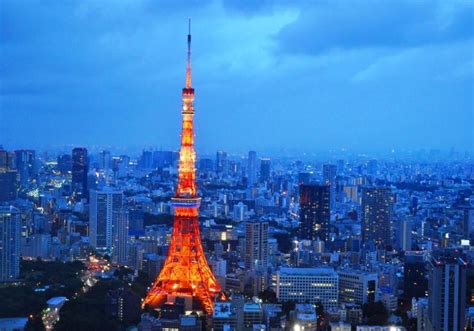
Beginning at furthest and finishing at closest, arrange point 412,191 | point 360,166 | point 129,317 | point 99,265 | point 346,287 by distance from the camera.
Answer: point 360,166 < point 412,191 < point 99,265 < point 346,287 < point 129,317

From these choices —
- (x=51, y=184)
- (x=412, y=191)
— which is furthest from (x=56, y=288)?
(x=412, y=191)

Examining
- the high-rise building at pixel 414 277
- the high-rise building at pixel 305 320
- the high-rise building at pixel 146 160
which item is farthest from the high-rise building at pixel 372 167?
the high-rise building at pixel 305 320

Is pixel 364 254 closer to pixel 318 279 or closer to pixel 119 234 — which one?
pixel 318 279

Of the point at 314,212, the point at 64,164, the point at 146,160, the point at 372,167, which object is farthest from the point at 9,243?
the point at 372,167

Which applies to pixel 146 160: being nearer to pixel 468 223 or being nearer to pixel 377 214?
pixel 377 214

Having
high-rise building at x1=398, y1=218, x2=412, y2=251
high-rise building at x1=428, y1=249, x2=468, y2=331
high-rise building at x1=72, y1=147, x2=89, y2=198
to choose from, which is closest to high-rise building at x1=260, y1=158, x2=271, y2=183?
high-rise building at x1=72, y1=147, x2=89, y2=198

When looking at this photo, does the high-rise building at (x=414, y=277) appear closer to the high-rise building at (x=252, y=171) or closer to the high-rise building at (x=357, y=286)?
the high-rise building at (x=357, y=286)

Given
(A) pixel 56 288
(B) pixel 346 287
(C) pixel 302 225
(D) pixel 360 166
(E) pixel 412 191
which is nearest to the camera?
(A) pixel 56 288
